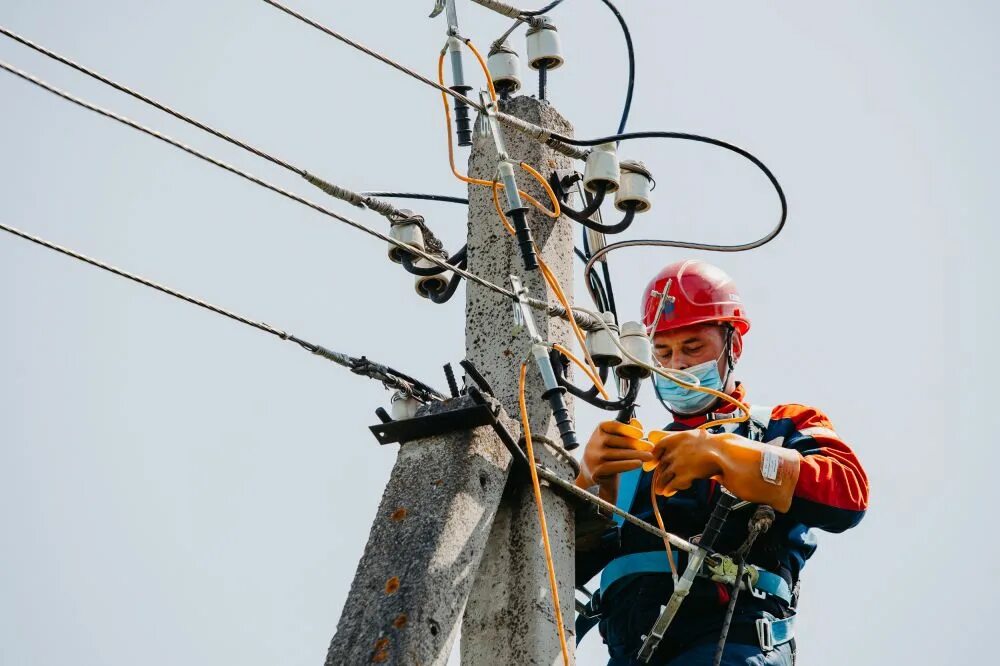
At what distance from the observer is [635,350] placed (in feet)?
18.0

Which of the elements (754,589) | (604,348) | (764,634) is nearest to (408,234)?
(604,348)

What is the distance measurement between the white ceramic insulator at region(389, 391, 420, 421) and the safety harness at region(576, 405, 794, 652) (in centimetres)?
99

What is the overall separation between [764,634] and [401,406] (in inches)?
62.9

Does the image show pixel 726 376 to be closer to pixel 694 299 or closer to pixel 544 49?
pixel 694 299

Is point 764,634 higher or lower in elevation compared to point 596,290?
lower

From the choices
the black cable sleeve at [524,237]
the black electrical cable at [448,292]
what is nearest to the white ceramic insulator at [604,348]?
the black cable sleeve at [524,237]

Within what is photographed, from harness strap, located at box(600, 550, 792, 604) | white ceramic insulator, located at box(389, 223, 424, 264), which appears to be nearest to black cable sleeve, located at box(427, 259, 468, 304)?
white ceramic insulator, located at box(389, 223, 424, 264)

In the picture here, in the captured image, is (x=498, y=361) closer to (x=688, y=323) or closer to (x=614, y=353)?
(x=614, y=353)

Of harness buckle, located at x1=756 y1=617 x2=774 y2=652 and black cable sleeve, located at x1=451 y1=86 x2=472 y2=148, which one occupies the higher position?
black cable sleeve, located at x1=451 y1=86 x2=472 y2=148

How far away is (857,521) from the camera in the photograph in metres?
5.71

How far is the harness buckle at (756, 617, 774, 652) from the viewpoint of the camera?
5.72 meters

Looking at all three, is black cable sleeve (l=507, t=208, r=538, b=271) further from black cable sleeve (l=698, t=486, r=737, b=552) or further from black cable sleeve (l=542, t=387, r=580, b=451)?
black cable sleeve (l=698, t=486, r=737, b=552)

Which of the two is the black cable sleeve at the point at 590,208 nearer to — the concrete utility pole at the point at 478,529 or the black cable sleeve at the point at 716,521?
the concrete utility pole at the point at 478,529

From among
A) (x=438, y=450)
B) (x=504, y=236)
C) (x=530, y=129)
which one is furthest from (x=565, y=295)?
(x=438, y=450)
